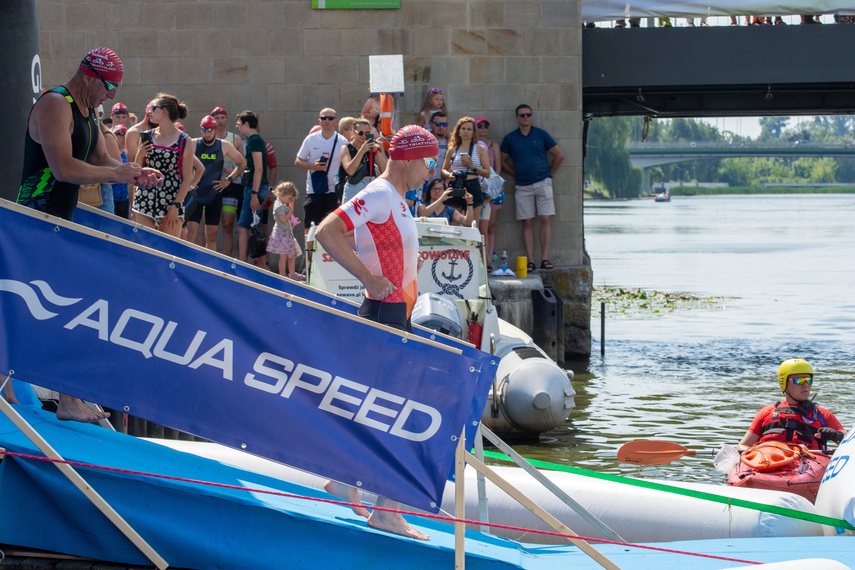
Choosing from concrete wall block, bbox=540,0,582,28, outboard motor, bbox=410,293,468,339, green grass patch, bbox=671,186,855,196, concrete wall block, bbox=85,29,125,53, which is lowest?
green grass patch, bbox=671,186,855,196

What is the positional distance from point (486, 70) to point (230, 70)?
3.85 m

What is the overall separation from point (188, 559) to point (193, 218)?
7367mm

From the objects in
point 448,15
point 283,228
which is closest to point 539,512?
point 283,228

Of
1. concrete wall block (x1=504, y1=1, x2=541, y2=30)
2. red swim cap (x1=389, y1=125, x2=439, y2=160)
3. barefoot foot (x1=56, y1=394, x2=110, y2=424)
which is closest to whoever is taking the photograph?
red swim cap (x1=389, y1=125, x2=439, y2=160)

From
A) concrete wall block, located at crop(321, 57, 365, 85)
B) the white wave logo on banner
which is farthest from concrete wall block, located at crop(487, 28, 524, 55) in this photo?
the white wave logo on banner

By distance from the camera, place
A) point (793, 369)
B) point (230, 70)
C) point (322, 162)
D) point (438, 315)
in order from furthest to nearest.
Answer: point (230, 70) → point (322, 162) → point (438, 315) → point (793, 369)

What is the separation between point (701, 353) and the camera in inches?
599

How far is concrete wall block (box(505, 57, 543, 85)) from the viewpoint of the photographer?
1454 cm

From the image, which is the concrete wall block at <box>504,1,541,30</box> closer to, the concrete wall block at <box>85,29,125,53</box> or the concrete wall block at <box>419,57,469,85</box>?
the concrete wall block at <box>419,57,469,85</box>

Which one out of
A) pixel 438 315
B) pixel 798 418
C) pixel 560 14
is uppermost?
pixel 560 14

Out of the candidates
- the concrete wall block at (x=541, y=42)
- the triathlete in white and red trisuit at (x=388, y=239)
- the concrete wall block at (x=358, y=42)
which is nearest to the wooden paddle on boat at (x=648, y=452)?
the triathlete in white and red trisuit at (x=388, y=239)

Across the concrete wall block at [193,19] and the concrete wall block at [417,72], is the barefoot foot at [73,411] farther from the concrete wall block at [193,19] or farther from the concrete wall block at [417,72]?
the concrete wall block at [193,19]

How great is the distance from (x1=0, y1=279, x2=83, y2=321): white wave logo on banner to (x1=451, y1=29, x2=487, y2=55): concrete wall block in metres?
11.3

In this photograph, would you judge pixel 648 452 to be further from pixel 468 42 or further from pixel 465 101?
pixel 468 42
